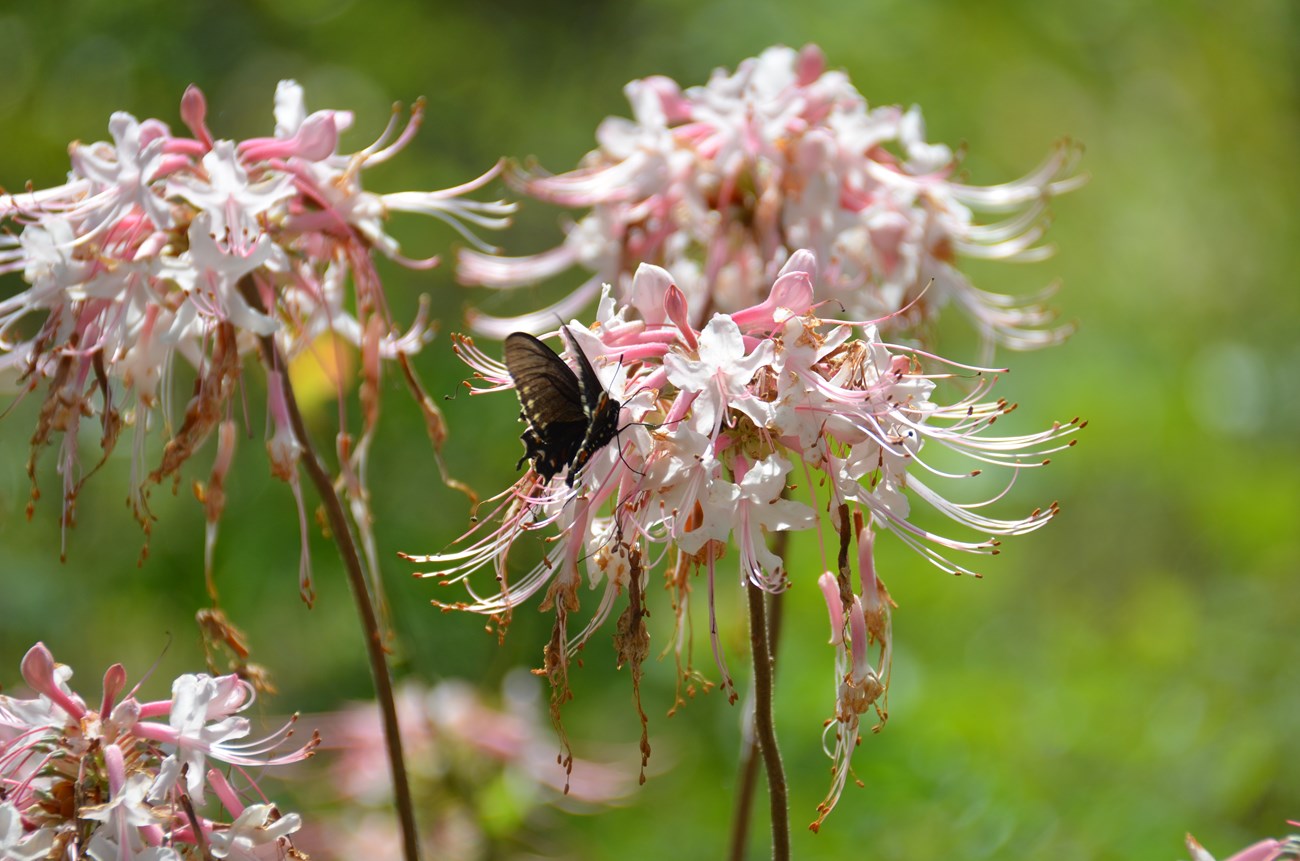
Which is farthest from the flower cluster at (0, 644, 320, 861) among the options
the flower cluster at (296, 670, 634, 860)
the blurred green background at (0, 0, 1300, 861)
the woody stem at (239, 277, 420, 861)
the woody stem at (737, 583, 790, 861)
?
the flower cluster at (296, 670, 634, 860)

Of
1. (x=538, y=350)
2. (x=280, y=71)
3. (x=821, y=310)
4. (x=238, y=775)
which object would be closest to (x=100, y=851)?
(x=238, y=775)

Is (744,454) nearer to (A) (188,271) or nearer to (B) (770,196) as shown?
(A) (188,271)

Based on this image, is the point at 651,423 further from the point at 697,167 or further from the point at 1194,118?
the point at 1194,118

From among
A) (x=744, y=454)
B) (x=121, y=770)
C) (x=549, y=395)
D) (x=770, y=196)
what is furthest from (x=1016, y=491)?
(x=121, y=770)

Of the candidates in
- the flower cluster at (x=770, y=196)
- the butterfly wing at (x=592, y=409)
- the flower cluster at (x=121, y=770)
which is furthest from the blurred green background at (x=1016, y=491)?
the butterfly wing at (x=592, y=409)

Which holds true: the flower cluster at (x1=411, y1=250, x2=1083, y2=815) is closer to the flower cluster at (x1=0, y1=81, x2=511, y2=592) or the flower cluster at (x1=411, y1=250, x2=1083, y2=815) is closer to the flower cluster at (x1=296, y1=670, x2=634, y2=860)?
the flower cluster at (x1=0, y1=81, x2=511, y2=592)

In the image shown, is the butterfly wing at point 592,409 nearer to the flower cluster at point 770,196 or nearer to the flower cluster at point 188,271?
the flower cluster at point 188,271
